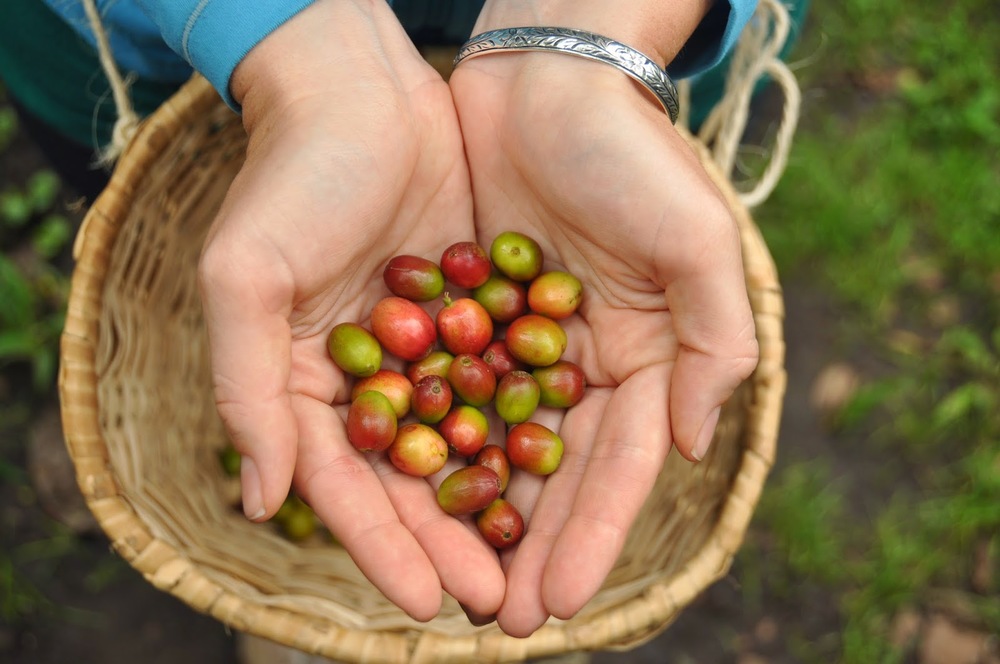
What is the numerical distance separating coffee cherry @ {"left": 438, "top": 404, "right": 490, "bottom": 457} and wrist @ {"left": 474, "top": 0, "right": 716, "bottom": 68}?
4.74 feet

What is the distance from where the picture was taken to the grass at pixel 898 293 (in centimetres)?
455

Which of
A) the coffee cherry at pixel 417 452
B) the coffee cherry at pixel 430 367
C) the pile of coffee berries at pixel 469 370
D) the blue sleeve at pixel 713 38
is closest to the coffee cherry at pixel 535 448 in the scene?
the pile of coffee berries at pixel 469 370

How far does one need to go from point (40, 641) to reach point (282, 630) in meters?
2.24

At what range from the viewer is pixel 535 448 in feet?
10.1

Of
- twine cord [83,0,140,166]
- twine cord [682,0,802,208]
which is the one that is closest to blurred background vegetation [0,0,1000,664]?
twine cord [682,0,802,208]

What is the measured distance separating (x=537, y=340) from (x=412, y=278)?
0.52 m

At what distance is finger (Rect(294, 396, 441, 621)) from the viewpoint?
105 inches

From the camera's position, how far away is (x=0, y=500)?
4.52 m

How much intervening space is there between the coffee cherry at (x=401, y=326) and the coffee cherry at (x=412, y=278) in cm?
4

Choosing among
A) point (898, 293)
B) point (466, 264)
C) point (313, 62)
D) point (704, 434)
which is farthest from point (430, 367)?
point (898, 293)

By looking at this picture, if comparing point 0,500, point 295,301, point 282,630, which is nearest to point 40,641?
point 0,500

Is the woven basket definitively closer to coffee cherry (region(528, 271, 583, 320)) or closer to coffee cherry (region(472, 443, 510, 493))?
coffee cherry (region(472, 443, 510, 493))

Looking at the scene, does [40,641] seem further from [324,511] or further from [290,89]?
[290,89]

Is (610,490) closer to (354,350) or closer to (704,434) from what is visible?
(704,434)
